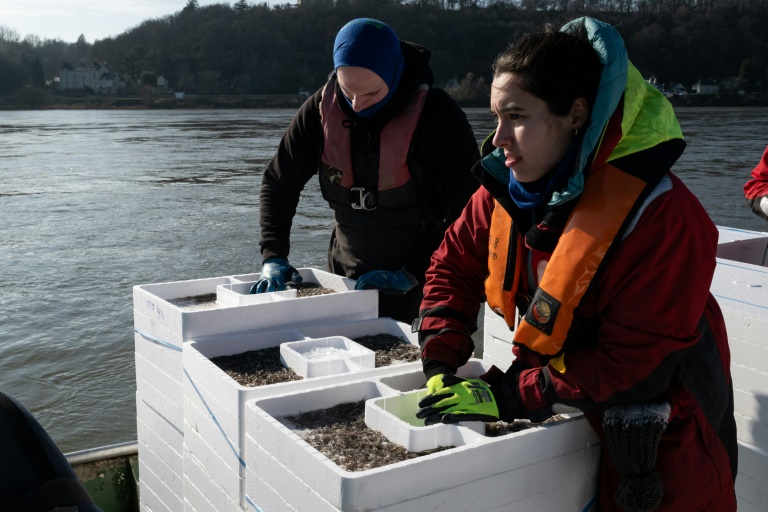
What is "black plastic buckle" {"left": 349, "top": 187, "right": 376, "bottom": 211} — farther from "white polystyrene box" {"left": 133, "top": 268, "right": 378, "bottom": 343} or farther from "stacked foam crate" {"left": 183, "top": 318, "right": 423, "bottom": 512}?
"stacked foam crate" {"left": 183, "top": 318, "right": 423, "bottom": 512}

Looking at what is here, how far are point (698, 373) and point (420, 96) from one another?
1.54 m

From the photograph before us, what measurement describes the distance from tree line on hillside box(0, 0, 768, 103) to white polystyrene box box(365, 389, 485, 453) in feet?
159

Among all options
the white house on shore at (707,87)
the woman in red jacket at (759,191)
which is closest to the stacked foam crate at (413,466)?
the woman in red jacket at (759,191)

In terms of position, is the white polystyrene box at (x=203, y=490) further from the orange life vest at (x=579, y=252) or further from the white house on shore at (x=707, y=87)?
the white house on shore at (x=707, y=87)

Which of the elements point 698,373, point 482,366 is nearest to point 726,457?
point 698,373

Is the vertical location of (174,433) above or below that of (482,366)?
below

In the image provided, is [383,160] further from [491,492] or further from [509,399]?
[491,492]

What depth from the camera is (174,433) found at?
2.68 metres

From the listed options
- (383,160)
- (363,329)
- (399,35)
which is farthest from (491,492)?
(399,35)

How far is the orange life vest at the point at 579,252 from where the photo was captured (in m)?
1.63

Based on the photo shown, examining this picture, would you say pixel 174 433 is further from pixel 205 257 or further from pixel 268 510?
pixel 205 257

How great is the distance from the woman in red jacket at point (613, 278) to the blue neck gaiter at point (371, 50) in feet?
3.21

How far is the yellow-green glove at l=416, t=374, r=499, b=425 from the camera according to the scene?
1.78m

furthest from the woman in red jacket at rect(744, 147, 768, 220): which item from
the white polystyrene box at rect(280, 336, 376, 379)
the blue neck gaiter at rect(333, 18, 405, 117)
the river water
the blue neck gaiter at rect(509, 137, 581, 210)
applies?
the river water
